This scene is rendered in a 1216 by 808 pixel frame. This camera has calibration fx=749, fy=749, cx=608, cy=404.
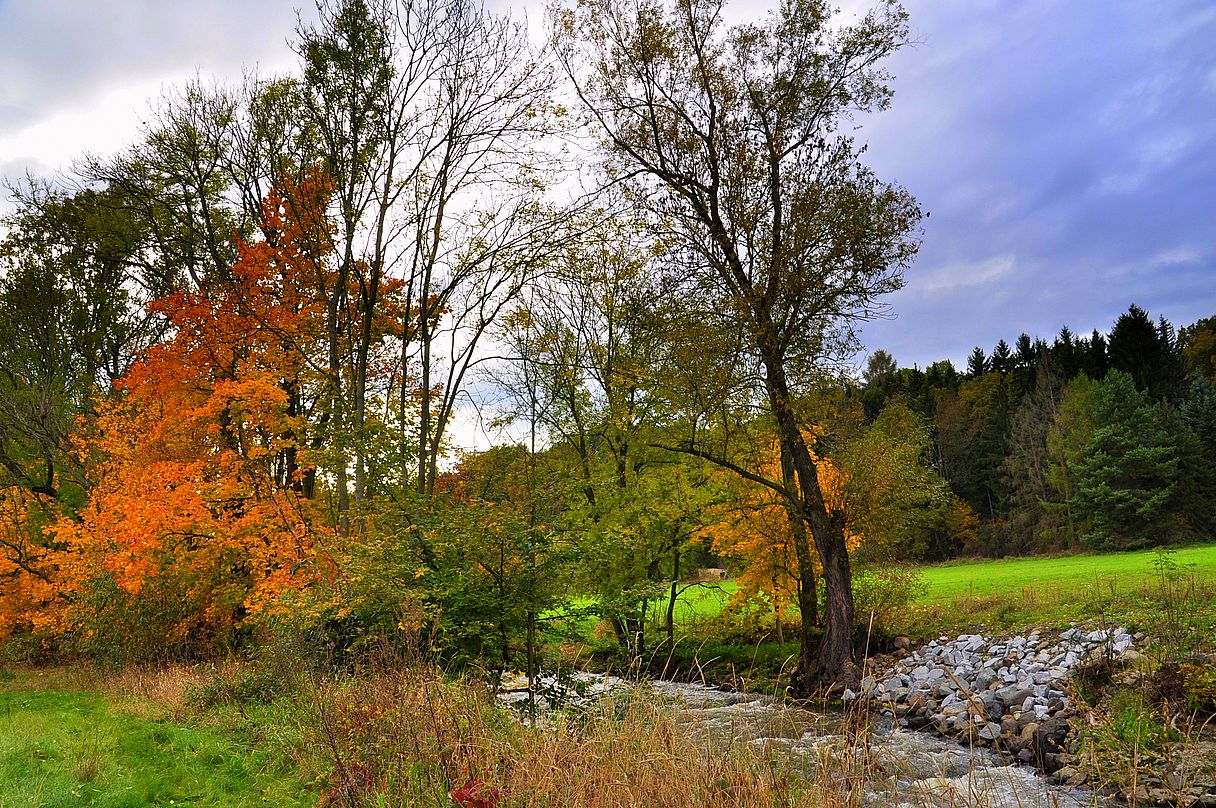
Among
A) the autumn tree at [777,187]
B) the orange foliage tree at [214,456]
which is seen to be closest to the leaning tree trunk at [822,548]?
the autumn tree at [777,187]

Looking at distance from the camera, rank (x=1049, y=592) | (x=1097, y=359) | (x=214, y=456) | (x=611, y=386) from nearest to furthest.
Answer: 1. (x=214, y=456)
2. (x=1049, y=592)
3. (x=611, y=386)
4. (x=1097, y=359)

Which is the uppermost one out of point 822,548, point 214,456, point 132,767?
point 214,456

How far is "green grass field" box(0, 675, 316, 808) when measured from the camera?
7027mm

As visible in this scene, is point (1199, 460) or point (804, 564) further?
point (1199, 460)

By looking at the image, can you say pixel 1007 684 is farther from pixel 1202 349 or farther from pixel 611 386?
pixel 1202 349

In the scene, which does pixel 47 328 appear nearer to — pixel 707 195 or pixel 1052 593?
pixel 707 195

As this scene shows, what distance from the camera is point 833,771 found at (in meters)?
4.23

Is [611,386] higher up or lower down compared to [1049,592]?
higher up

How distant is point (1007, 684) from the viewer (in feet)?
42.9

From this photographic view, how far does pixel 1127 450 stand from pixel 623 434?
123 feet

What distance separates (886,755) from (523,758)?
7.87 feet

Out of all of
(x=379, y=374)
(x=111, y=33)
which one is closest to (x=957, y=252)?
(x=379, y=374)

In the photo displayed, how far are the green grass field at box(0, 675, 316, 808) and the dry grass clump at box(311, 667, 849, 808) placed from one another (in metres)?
1.28

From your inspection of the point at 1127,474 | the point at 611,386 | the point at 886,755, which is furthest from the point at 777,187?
the point at 1127,474
